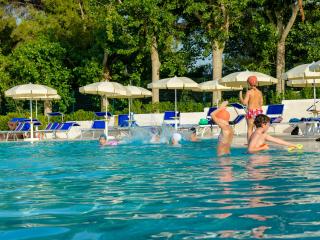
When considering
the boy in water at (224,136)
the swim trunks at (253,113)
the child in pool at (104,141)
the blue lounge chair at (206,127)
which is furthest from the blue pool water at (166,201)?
the blue lounge chair at (206,127)

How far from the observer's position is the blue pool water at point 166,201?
3.96 metres

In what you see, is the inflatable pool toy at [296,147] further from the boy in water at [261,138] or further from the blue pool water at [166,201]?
the blue pool water at [166,201]

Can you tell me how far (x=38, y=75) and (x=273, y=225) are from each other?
27469mm

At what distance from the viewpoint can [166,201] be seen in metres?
5.33

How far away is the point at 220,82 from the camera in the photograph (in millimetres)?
21250

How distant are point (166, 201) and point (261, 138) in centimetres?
546

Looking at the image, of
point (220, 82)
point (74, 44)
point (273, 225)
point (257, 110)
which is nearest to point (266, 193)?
point (273, 225)

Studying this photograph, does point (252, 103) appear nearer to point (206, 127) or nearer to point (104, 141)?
point (104, 141)

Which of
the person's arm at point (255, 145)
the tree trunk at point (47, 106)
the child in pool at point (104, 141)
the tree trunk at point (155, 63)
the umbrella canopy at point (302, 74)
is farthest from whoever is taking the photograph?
the tree trunk at point (47, 106)

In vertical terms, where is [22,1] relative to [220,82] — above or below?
above

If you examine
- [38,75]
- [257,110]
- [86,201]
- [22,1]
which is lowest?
A: [86,201]

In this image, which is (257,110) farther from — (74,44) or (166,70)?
(74,44)

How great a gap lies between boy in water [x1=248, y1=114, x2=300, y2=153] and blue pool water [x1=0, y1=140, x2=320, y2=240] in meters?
0.76

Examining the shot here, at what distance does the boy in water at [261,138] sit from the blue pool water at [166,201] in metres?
0.76
